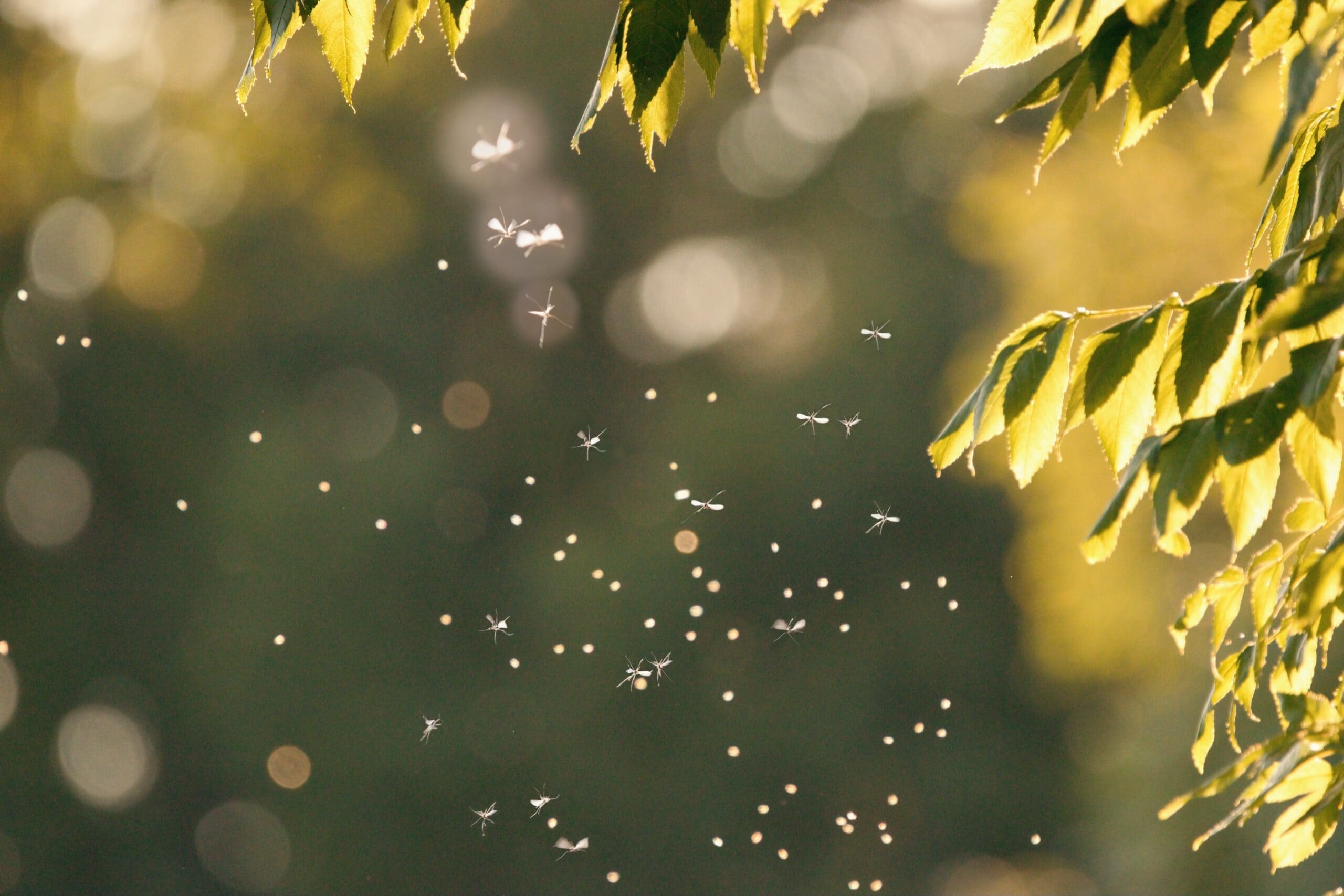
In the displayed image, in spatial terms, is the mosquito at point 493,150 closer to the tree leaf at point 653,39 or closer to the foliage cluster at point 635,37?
the foliage cluster at point 635,37

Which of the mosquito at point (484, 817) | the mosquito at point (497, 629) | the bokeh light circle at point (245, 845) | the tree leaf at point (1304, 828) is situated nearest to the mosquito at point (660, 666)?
the mosquito at point (497, 629)

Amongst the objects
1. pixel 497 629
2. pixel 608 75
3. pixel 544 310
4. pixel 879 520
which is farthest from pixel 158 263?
pixel 608 75

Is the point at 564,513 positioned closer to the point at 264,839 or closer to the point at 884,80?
the point at 264,839

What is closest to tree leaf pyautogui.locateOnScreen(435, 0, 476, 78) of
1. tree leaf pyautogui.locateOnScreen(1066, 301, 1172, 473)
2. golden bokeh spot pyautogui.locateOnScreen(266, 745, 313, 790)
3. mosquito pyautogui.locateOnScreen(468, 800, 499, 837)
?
tree leaf pyautogui.locateOnScreen(1066, 301, 1172, 473)

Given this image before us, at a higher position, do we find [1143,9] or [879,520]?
[879,520]

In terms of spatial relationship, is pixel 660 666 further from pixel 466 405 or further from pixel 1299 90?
pixel 1299 90

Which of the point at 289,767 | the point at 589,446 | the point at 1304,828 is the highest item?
the point at 589,446

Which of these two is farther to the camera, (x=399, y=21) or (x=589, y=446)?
(x=589, y=446)
